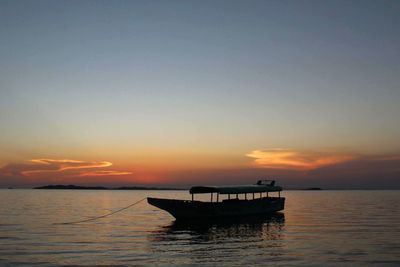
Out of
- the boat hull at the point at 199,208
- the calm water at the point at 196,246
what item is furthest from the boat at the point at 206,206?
the calm water at the point at 196,246

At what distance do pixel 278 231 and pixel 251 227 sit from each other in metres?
4.02

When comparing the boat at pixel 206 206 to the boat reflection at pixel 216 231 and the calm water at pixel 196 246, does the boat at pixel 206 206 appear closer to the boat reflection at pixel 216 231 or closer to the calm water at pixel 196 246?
the boat reflection at pixel 216 231

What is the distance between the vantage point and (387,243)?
31344mm

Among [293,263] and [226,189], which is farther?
[226,189]

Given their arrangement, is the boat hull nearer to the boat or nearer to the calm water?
the boat

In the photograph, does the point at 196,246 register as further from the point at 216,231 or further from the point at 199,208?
the point at 199,208

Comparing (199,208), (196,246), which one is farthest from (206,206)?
(196,246)

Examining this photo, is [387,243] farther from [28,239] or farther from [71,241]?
[28,239]

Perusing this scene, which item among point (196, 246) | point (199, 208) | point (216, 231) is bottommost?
point (216, 231)

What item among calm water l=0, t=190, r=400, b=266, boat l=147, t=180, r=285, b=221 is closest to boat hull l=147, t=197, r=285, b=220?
boat l=147, t=180, r=285, b=221

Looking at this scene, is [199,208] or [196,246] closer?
[196,246]

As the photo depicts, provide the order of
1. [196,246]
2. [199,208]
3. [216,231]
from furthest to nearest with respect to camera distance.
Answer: [199,208] < [216,231] < [196,246]

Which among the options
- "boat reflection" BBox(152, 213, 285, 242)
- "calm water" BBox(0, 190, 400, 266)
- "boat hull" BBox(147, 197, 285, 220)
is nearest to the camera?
"calm water" BBox(0, 190, 400, 266)

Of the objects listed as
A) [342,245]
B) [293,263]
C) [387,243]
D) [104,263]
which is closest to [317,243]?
[342,245]
